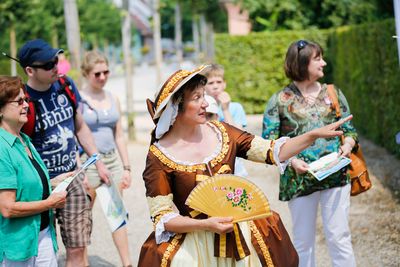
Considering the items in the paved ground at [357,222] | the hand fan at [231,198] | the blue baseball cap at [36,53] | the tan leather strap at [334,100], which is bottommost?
the paved ground at [357,222]

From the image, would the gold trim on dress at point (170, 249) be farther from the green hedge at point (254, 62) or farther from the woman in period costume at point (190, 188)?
the green hedge at point (254, 62)

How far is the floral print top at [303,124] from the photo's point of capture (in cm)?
474

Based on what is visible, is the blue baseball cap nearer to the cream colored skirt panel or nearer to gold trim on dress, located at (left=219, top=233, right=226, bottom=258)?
the cream colored skirt panel

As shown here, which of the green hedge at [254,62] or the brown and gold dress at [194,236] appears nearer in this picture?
the brown and gold dress at [194,236]

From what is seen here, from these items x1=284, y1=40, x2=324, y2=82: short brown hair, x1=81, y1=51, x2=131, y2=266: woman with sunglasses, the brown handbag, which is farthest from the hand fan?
x1=81, y1=51, x2=131, y2=266: woman with sunglasses

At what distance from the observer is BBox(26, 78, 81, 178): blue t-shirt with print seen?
15.4 ft

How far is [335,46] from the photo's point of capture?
707 inches

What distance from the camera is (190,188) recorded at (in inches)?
134

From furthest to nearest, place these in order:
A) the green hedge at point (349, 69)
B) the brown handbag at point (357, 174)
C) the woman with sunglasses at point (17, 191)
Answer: the green hedge at point (349, 69) < the brown handbag at point (357, 174) < the woman with sunglasses at point (17, 191)

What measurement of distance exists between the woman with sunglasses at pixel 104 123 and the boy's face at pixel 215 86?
0.92 meters

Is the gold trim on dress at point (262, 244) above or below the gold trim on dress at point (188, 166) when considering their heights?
below

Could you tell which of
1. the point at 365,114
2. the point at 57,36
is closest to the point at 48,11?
the point at 57,36

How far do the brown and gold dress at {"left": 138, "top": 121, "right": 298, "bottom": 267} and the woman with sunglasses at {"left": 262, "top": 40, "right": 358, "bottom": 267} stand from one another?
1.28 m

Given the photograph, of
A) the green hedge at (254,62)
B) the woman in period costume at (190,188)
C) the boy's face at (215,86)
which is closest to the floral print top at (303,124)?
the boy's face at (215,86)
